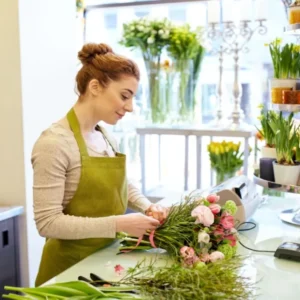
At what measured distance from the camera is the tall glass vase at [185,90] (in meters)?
3.37

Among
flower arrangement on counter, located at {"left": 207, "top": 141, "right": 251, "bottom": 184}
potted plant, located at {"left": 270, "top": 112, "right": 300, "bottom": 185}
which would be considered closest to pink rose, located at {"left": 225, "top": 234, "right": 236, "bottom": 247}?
potted plant, located at {"left": 270, "top": 112, "right": 300, "bottom": 185}

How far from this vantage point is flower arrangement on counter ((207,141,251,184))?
2848 mm

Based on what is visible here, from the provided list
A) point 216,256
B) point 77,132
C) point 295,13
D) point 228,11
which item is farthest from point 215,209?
point 228,11

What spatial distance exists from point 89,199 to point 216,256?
482 millimetres

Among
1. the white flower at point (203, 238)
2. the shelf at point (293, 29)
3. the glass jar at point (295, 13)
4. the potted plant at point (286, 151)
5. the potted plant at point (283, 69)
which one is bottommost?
the white flower at point (203, 238)

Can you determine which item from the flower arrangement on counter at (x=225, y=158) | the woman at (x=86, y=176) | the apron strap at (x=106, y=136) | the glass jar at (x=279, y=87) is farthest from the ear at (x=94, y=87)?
the flower arrangement on counter at (x=225, y=158)

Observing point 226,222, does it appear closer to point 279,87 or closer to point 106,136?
point 106,136

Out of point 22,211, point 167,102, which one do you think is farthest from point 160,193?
point 22,211

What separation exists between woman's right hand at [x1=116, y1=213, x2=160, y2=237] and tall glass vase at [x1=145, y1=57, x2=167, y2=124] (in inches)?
78.7

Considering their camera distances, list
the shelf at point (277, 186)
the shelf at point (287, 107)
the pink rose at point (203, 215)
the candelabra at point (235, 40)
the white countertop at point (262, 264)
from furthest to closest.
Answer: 1. the candelabra at point (235, 40)
2. the shelf at point (287, 107)
3. the shelf at point (277, 186)
4. the pink rose at point (203, 215)
5. the white countertop at point (262, 264)

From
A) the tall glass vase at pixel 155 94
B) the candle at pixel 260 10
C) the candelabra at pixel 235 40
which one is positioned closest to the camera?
the candle at pixel 260 10

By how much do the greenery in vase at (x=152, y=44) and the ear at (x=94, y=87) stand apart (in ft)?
5.72

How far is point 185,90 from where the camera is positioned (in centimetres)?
341

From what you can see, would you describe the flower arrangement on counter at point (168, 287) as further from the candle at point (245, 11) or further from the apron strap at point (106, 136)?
the candle at point (245, 11)
